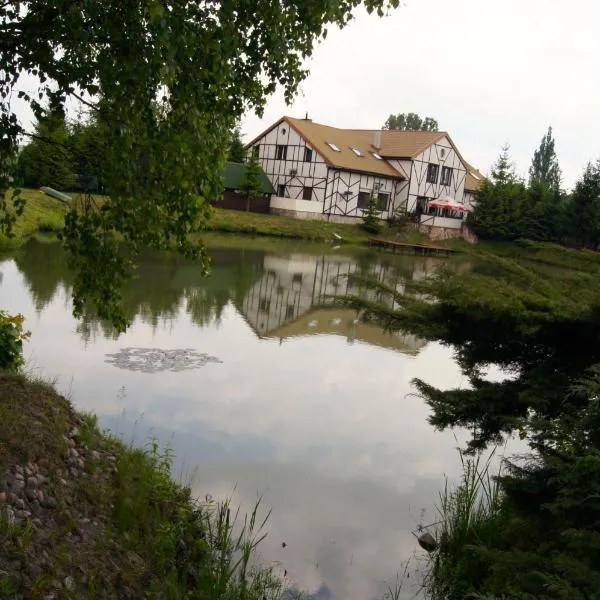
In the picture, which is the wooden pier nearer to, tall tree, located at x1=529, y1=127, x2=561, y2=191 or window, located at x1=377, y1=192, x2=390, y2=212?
window, located at x1=377, y1=192, x2=390, y2=212

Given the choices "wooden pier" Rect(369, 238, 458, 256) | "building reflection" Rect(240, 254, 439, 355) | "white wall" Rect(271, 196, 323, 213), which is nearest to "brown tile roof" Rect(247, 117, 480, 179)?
"white wall" Rect(271, 196, 323, 213)

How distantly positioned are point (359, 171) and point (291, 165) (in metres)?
4.86

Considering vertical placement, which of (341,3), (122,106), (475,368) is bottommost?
(475,368)

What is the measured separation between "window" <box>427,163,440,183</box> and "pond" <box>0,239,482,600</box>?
3403 centimetres

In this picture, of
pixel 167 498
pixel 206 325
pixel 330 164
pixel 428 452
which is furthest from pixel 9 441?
pixel 330 164

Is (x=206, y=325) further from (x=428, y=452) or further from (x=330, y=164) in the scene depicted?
(x=330, y=164)

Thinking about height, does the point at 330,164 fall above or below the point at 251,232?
above

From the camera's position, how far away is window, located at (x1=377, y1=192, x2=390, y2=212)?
4776cm

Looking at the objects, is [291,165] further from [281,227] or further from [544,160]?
[544,160]

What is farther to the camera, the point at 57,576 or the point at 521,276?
the point at 521,276

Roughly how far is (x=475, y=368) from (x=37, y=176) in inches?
1248

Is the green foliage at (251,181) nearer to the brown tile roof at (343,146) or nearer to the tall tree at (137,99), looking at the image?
the brown tile roof at (343,146)

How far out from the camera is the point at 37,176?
109 feet

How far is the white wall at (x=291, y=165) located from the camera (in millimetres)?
44688
